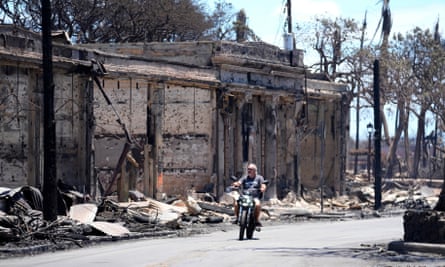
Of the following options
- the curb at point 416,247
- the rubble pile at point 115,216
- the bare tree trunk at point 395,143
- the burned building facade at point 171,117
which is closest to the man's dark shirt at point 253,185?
the rubble pile at point 115,216

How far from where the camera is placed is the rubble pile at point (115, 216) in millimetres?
20609

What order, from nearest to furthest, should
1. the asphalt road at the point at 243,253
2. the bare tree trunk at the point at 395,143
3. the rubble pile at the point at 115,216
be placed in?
the asphalt road at the point at 243,253 < the rubble pile at the point at 115,216 < the bare tree trunk at the point at 395,143

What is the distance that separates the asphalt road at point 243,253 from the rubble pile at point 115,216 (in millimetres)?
773

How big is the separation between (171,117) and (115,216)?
10966mm

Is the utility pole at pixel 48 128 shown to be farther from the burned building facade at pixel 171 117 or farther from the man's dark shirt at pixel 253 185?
the burned building facade at pixel 171 117

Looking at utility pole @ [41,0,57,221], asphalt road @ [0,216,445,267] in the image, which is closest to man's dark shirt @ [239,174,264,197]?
asphalt road @ [0,216,445,267]

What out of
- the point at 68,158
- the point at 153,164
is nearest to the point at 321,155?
the point at 153,164

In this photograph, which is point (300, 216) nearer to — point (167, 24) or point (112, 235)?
point (112, 235)

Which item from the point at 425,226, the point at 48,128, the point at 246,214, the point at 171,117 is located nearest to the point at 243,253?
the point at 425,226

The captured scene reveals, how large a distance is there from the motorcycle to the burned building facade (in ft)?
32.9

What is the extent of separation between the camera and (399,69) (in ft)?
214

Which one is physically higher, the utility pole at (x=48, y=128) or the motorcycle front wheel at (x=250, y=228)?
the utility pole at (x=48, y=128)

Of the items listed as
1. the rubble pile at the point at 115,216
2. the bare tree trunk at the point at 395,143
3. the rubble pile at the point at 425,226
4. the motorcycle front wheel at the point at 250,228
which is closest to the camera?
the rubble pile at the point at 425,226

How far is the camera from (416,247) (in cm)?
1673
